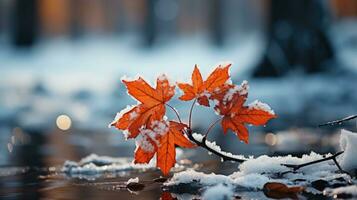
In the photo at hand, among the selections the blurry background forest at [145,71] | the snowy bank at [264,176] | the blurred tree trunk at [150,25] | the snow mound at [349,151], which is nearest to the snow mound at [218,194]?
the snowy bank at [264,176]

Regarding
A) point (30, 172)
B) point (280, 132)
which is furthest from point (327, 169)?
point (280, 132)

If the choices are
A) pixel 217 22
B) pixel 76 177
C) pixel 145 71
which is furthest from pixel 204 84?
pixel 217 22

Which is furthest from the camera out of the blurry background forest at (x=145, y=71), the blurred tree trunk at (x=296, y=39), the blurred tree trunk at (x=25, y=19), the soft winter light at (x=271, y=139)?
the blurred tree trunk at (x=25, y=19)

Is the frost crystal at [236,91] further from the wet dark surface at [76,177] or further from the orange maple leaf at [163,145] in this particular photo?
the wet dark surface at [76,177]

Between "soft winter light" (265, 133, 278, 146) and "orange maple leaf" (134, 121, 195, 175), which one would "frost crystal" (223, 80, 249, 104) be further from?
"soft winter light" (265, 133, 278, 146)

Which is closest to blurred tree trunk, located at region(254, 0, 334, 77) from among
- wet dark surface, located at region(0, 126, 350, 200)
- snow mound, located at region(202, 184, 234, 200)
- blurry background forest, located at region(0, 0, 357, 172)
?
blurry background forest, located at region(0, 0, 357, 172)
